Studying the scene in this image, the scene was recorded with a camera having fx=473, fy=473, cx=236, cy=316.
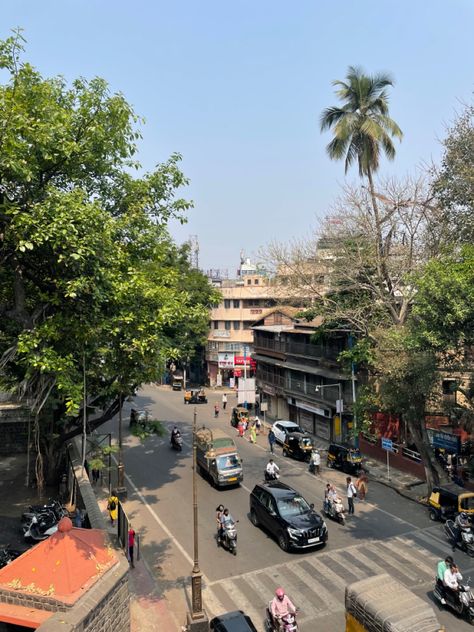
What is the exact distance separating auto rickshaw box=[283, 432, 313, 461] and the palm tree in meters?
15.3

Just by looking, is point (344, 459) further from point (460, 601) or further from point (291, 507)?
point (460, 601)

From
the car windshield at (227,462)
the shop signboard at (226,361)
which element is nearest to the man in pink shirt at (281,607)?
the car windshield at (227,462)

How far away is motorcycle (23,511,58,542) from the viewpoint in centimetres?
1551

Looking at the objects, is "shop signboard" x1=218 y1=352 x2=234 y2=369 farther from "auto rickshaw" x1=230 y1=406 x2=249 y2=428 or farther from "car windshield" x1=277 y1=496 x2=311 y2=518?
"car windshield" x1=277 y1=496 x2=311 y2=518

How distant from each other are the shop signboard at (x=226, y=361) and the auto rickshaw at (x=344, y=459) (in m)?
31.1

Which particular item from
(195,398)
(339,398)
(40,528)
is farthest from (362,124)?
(195,398)

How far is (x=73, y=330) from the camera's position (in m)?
11.0

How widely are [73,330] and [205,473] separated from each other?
1604 centimetres

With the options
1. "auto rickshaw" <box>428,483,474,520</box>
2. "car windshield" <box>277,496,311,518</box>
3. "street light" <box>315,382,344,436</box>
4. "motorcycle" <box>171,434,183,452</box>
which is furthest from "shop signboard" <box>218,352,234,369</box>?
"car windshield" <box>277,496,311,518</box>

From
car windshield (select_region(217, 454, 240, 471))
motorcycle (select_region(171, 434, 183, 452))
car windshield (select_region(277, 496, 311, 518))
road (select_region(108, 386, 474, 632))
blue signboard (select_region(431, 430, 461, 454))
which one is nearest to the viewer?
road (select_region(108, 386, 474, 632))

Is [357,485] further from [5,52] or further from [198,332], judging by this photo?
[198,332]

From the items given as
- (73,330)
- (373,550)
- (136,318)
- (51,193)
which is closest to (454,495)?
(373,550)

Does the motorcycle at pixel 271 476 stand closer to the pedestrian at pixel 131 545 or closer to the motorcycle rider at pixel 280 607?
the pedestrian at pixel 131 545

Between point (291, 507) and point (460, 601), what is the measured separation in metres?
6.20
